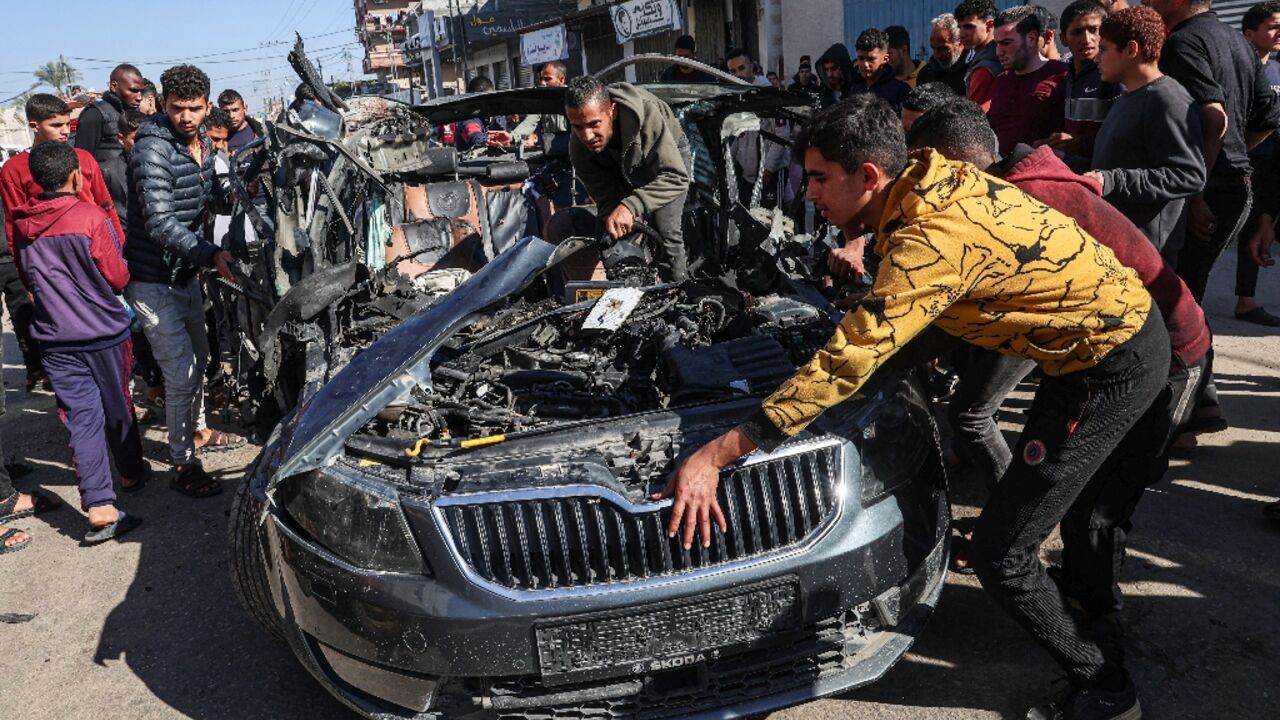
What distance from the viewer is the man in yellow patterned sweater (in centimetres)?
208

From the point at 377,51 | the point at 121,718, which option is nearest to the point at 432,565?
the point at 121,718

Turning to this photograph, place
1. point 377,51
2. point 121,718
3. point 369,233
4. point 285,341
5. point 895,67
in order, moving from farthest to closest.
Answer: point 377,51 < point 895,67 < point 369,233 < point 285,341 < point 121,718

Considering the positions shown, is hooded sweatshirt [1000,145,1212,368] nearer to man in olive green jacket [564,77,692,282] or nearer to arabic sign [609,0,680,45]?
man in olive green jacket [564,77,692,282]

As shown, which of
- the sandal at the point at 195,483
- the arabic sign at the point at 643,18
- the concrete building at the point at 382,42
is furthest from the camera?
the concrete building at the point at 382,42

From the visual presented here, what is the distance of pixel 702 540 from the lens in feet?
7.35

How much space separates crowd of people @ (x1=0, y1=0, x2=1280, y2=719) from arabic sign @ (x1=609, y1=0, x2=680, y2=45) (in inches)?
502

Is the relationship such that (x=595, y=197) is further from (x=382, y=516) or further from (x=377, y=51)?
(x=377, y=51)

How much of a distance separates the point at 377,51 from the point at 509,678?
65.4m

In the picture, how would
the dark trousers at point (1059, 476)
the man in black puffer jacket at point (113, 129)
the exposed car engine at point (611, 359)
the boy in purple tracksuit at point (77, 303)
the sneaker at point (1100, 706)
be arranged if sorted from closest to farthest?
1. the dark trousers at point (1059, 476)
2. the sneaker at point (1100, 706)
3. the exposed car engine at point (611, 359)
4. the boy in purple tracksuit at point (77, 303)
5. the man in black puffer jacket at point (113, 129)

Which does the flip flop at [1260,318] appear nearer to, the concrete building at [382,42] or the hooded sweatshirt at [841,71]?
the hooded sweatshirt at [841,71]

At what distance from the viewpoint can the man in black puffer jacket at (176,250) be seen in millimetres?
4367

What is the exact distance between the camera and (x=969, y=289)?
6.93 feet

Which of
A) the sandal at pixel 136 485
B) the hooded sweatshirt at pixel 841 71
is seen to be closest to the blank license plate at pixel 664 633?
the sandal at pixel 136 485

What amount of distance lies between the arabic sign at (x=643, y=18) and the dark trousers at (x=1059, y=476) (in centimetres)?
1727
